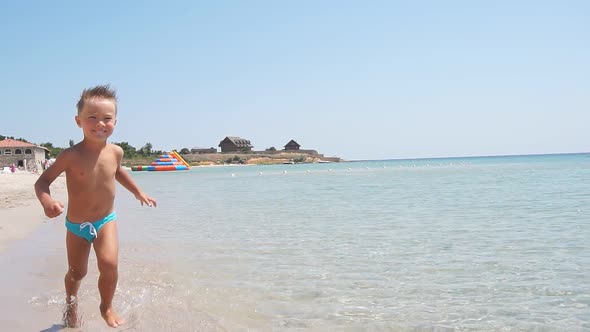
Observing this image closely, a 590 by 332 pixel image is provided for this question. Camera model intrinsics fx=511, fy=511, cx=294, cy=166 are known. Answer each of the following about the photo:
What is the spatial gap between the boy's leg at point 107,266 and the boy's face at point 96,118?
63cm

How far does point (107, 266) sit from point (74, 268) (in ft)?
1.28

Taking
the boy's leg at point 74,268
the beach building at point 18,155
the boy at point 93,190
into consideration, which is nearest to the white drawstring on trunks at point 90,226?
the boy at point 93,190

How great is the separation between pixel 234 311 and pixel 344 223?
20.1 feet

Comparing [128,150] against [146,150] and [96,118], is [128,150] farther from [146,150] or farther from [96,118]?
[96,118]

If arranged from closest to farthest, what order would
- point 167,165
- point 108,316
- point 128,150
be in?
point 108,316 < point 167,165 < point 128,150

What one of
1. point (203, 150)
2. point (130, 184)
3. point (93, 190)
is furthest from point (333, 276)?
point (203, 150)

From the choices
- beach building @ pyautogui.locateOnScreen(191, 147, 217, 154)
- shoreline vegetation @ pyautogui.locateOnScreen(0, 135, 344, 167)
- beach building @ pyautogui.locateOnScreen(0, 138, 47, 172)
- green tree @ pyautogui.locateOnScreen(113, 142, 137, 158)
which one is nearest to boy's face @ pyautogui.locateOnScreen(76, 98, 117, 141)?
beach building @ pyautogui.locateOnScreen(0, 138, 47, 172)

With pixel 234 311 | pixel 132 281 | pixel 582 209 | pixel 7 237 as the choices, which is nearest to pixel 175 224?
pixel 7 237

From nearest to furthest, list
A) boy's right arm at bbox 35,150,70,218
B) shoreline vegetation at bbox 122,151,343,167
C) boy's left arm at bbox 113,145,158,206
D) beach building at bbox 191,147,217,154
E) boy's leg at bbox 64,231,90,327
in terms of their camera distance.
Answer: boy's right arm at bbox 35,150,70,218, boy's leg at bbox 64,231,90,327, boy's left arm at bbox 113,145,158,206, shoreline vegetation at bbox 122,151,343,167, beach building at bbox 191,147,217,154

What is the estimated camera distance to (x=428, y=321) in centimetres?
390

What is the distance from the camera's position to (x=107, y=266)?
3416 mm

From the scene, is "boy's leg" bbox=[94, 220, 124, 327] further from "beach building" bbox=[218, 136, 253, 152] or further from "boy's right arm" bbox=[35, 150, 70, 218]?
"beach building" bbox=[218, 136, 253, 152]

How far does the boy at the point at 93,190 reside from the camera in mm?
3469

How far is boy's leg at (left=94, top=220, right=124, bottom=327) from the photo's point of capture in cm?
343
